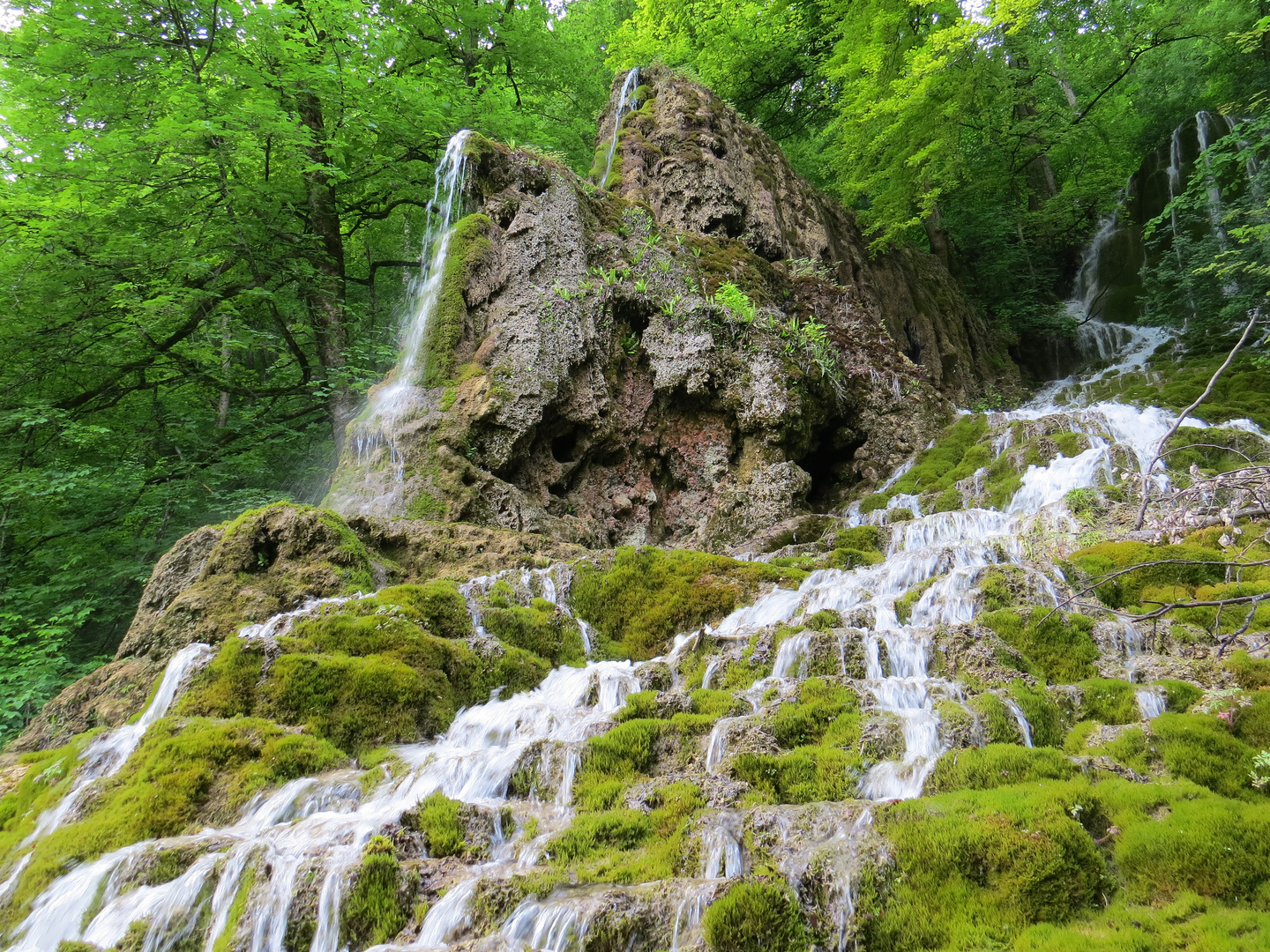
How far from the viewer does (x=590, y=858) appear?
12.0ft

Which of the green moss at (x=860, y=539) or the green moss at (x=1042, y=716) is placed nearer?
the green moss at (x=1042, y=716)

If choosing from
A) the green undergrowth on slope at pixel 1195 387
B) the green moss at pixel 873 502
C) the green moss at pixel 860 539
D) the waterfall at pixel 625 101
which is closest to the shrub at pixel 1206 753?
the green moss at pixel 860 539

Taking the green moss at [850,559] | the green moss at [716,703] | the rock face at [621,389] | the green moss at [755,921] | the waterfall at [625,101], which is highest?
the waterfall at [625,101]

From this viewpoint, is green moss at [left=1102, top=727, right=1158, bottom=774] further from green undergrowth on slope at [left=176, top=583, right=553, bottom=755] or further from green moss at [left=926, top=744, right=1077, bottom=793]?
green undergrowth on slope at [left=176, top=583, right=553, bottom=755]

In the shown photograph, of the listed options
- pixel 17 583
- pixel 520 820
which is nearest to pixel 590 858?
pixel 520 820

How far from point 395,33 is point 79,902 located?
48.8 ft

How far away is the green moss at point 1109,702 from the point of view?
4.36m

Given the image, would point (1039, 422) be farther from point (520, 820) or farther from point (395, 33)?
point (395, 33)

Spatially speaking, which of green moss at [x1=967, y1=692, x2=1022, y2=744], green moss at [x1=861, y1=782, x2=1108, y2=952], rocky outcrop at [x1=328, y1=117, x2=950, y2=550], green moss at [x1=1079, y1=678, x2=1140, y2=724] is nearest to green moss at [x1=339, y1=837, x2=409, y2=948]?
green moss at [x1=861, y1=782, x2=1108, y2=952]

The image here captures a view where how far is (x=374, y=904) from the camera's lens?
332cm

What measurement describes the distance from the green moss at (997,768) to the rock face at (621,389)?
608cm

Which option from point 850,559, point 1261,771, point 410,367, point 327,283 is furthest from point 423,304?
point 1261,771

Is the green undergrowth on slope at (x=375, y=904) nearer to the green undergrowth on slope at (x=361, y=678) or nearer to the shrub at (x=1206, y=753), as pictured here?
the green undergrowth on slope at (x=361, y=678)

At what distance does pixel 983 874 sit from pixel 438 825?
9.59 feet
